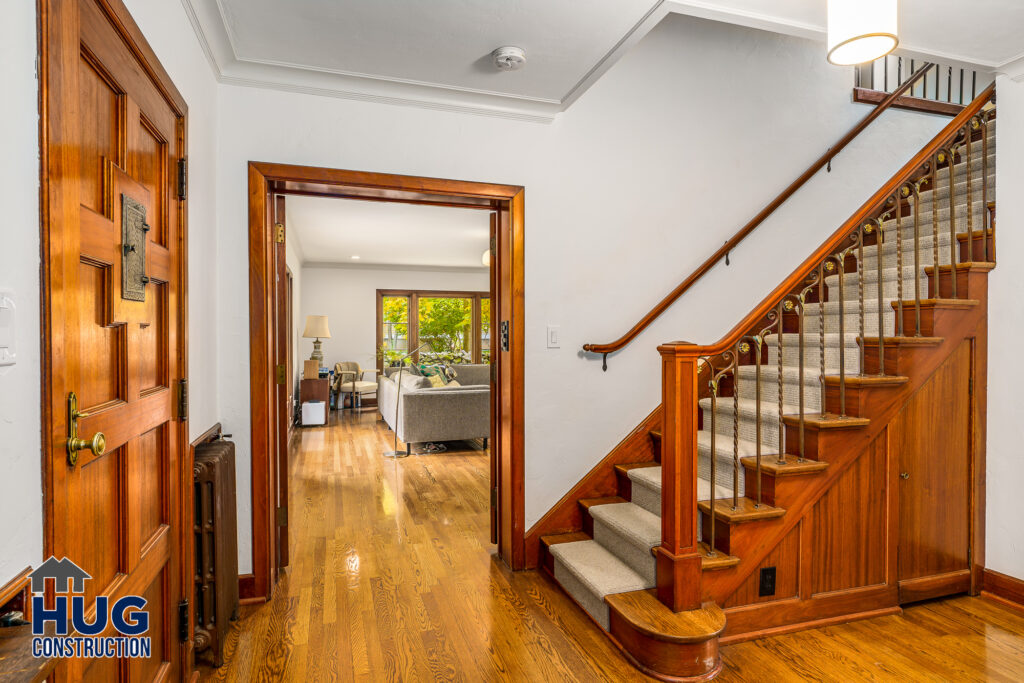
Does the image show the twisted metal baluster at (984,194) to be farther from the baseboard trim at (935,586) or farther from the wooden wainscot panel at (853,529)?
the baseboard trim at (935,586)

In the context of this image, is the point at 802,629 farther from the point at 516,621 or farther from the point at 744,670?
the point at 516,621

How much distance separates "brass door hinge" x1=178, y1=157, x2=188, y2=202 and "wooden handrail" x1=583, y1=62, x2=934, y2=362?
1.89 metres

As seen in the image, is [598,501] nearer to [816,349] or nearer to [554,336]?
[554,336]

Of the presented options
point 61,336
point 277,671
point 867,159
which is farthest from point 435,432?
point 61,336

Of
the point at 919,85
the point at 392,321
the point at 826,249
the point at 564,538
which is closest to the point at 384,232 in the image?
the point at 392,321

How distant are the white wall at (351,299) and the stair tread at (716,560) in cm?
833

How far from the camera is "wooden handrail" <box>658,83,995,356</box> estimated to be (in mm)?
2256

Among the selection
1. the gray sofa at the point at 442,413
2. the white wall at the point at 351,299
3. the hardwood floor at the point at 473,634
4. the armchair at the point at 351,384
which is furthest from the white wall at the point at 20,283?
the white wall at the point at 351,299

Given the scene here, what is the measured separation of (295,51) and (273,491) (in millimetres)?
1911

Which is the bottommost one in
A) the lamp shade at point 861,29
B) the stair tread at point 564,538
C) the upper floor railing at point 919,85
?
the stair tread at point 564,538

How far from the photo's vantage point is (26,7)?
94 cm

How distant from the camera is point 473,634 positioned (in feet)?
7.76

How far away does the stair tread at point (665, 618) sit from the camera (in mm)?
2062

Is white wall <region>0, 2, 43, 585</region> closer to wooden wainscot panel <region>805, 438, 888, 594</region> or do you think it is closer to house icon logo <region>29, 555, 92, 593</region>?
house icon logo <region>29, 555, 92, 593</region>
